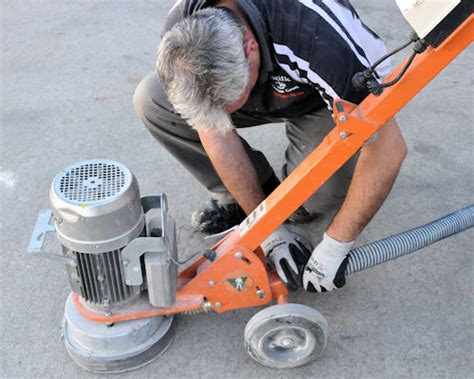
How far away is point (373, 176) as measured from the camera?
5.58 ft

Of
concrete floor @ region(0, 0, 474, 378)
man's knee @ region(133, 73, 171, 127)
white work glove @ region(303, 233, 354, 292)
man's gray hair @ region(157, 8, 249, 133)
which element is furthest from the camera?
man's knee @ region(133, 73, 171, 127)

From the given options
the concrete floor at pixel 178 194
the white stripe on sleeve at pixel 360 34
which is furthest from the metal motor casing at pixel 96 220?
the white stripe on sleeve at pixel 360 34

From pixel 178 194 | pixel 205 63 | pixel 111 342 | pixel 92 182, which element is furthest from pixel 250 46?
Answer: pixel 178 194

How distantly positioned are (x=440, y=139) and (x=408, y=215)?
2.09ft

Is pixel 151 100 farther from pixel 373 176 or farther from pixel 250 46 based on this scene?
pixel 373 176

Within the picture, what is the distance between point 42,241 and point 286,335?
791 millimetres

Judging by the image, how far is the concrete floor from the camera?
195 centimetres

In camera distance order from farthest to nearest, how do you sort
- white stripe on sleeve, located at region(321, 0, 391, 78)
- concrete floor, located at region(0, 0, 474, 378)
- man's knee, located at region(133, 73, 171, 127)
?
1. man's knee, located at region(133, 73, 171, 127)
2. concrete floor, located at region(0, 0, 474, 378)
3. white stripe on sleeve, located at region(321, 0, 391, 78)

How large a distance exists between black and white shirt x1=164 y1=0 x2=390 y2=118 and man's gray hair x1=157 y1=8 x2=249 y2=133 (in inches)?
5.2

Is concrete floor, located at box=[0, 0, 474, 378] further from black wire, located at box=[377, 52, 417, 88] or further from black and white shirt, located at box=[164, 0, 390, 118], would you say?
black wire, located at box=[377, 52, 417, 88]

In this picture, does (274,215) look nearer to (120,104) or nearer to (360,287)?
(360,287)

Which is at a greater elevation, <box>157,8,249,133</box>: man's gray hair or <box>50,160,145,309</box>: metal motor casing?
A: <box>157,8,249,133</box>: man's gray hair

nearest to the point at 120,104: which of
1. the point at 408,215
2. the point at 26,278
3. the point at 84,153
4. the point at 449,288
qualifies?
the point at 84,153

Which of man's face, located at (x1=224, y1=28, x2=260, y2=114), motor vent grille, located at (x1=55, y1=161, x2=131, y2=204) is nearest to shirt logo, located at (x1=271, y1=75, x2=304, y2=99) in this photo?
man's face, located at (x1=224, y1=28, x2=260, y2=114)
